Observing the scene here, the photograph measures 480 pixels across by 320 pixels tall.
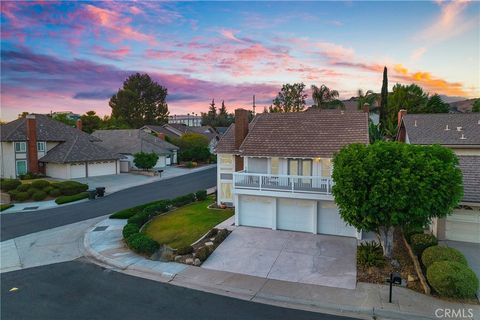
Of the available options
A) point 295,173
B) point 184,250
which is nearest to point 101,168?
point 184,250

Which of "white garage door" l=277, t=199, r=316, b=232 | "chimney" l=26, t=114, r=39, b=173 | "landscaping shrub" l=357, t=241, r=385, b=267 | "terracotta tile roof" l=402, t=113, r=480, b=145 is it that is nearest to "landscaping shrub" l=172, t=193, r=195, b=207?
"white garage door" l=277, t=199, r=316, b=232

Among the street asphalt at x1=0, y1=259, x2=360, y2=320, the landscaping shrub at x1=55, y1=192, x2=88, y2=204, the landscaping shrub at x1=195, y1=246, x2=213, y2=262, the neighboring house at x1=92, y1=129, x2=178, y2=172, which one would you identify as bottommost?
Answer: the street asphalt at x1=0, y1=259, x2=360, y2=320

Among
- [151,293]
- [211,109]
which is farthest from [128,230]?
[211,109]

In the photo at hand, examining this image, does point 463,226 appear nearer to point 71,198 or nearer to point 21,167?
point 71,198

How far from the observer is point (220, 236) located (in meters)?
19.0

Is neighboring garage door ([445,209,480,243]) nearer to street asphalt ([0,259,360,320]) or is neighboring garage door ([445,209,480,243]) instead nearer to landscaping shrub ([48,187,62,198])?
street asphalt ([0,259,360,320])

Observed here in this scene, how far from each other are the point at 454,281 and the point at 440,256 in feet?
6.70

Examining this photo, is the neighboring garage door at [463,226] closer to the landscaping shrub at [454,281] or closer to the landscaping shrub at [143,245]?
the landscaping shrub at [454,281]

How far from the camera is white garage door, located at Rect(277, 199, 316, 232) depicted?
20125 millimetres

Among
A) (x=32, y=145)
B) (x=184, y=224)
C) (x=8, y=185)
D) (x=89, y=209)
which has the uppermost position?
(x=32, y=145)

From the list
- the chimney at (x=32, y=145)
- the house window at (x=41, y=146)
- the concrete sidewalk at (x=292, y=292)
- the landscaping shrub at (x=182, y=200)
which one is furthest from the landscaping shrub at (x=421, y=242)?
the house window at (x=41, y=146)

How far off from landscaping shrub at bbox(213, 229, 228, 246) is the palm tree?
4765 cm

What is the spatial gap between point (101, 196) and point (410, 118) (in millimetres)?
34897

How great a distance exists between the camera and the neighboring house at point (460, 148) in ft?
57.8
